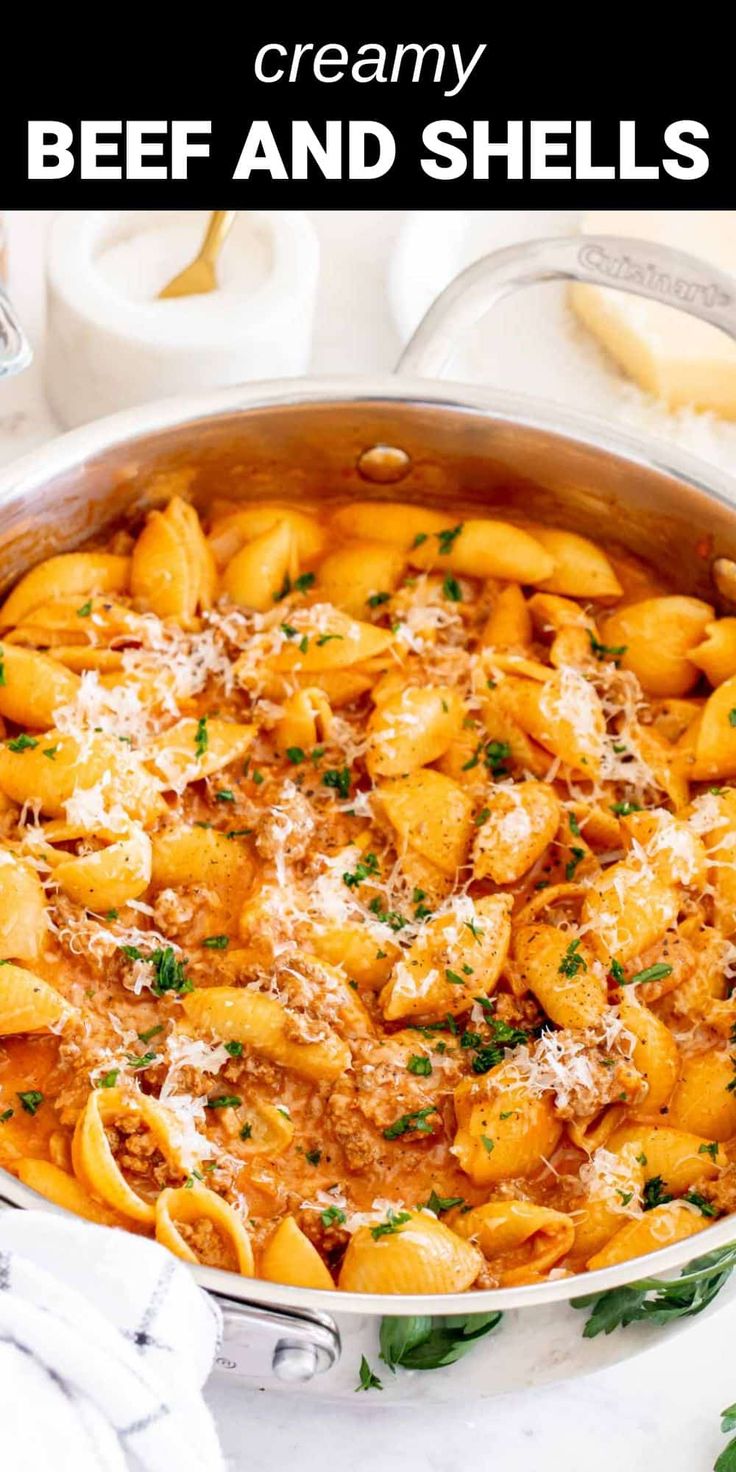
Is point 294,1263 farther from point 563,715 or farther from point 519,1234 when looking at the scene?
point 563,715

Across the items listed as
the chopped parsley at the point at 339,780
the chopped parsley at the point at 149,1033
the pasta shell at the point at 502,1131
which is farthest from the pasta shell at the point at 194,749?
the pasta shell at the point at 502,1131

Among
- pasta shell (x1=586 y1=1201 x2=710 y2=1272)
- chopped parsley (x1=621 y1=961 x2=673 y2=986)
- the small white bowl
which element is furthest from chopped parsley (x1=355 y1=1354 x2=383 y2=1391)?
the small white bowl

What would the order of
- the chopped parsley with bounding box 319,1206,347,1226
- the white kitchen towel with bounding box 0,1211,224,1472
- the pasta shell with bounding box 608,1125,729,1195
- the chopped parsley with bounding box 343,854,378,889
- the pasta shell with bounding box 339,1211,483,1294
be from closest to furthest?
the white kitchen towel with bounding box 0,1211,224,1472 < the pasta shell with bounding box 339,1211,483,1294 < the chopped parsley with bounding box 319,1206,347,1226 < the pasta shell with bounding box 608,1125,729,1195 < the chopped parsley with bounding box 343,854,378,889

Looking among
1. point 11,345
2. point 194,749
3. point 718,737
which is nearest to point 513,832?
point 718,737

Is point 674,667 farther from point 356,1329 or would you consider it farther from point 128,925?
point 356,1329

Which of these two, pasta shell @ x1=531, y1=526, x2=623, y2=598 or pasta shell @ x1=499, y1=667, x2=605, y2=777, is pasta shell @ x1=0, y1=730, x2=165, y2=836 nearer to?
pasta shell @ x1=499, y1=667, x2=605, y2=777

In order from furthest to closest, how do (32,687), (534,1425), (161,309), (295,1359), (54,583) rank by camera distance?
(161,309), (54,583), (32,687), (534,1425), (295,1359)
